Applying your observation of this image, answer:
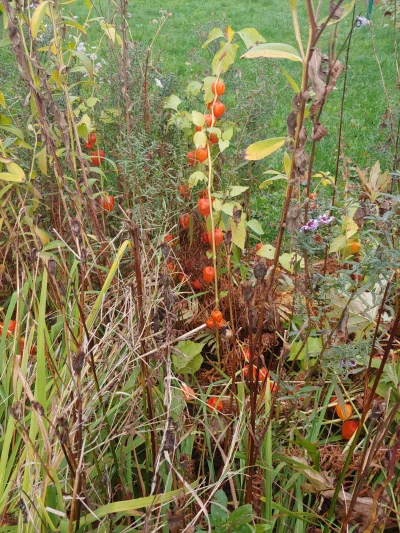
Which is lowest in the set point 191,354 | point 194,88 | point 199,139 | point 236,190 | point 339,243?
point 191,354

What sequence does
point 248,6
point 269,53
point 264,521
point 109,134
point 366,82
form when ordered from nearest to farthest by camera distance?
point 269,53, point 264,521, point 109,134, point 366,82, point 248,6

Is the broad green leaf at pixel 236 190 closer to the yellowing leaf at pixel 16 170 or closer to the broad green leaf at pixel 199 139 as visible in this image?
the broad green leaf at pixel 199 139

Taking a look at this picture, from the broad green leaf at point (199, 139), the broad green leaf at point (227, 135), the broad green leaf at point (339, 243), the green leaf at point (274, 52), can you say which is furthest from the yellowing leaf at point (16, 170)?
the broad green leaf at point (339, 243)

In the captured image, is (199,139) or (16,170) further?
(199,139)

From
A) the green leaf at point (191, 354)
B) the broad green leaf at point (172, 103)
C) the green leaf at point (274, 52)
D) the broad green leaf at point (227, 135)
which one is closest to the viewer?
the green leaf at point (274, 52)

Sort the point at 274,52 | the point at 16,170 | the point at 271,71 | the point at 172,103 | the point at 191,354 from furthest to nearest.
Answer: the point at 271,71 < the point at 172,103 < the point at 191,354 < the point at 16,170 < the point at 274,52

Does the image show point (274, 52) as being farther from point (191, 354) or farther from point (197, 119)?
point (191, 354)

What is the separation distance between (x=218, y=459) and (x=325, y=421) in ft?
1.01

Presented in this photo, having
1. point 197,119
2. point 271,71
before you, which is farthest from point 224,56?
point 271,71

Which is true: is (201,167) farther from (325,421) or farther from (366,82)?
(366,82)

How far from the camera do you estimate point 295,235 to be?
129cm

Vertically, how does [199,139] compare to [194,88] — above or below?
below

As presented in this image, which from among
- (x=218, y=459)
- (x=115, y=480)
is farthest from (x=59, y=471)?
(x=218, y=459)

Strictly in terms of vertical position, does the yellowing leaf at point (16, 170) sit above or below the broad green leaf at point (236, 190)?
above
